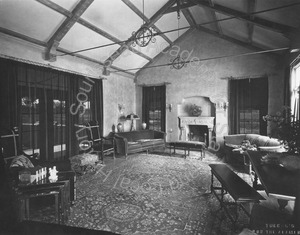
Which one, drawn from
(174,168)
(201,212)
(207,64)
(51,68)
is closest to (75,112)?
(51,68)

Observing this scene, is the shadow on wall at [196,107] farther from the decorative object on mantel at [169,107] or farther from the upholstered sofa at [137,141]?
the upholstered sofa at [137,141]

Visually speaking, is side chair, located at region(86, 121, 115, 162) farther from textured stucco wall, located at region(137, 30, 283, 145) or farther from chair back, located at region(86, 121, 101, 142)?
textured stucco wall, located at region(137, 30, 283, 145)

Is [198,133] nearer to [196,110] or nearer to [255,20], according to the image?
[196,110]

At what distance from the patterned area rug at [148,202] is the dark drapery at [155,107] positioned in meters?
3.75

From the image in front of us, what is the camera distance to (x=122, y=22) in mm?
5855

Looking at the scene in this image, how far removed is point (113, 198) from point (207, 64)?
6407 mm

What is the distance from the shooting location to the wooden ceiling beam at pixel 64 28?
4.57 meters

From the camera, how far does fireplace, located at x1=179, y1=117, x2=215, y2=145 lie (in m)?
7.77

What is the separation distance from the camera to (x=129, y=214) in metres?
2.80

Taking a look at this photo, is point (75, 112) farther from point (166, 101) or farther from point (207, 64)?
point (207, 64)

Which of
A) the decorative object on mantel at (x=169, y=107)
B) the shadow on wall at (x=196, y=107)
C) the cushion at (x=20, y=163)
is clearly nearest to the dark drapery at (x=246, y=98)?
the shadow on wall at (x=196, y=107)

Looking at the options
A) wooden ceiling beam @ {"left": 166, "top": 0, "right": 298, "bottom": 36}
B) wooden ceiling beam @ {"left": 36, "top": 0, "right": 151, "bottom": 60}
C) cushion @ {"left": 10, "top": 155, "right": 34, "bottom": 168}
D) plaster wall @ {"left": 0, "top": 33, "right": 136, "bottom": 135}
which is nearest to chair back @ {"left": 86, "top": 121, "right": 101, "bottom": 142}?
plaster wall @ {"left": 0, "top": 33, "right": 136, "bottom": 135}

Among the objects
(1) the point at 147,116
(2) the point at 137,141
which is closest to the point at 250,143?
(2) the point at 137,141

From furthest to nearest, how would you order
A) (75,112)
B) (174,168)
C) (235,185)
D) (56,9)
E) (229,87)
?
(229,87), (75,112), (174,168), (56,9), (235,185)
